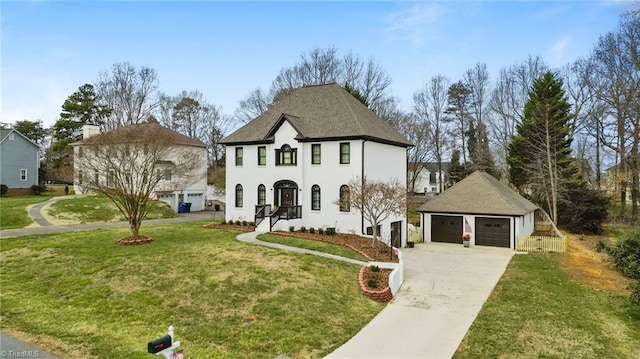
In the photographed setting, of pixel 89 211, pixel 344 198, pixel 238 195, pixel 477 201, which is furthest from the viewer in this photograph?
pixel 89 211

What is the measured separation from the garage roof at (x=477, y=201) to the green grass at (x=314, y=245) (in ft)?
36.2

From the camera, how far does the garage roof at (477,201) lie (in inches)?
1021

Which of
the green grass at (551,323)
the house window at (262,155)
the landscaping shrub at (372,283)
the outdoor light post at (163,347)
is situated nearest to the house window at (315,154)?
the house window at (262,155)

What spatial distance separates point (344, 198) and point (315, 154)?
11.2 feet

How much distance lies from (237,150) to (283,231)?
7.03 metres

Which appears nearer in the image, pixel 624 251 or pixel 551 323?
pixel 551 323

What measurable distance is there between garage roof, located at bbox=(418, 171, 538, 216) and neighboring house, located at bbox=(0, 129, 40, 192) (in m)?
41.1

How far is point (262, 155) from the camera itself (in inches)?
1014

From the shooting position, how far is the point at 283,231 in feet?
76.0

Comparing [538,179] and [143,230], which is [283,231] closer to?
[143,230]

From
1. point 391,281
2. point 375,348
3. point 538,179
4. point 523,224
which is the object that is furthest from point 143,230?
A: point 538,179

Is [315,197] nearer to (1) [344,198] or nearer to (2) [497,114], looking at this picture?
(1) [344,198]

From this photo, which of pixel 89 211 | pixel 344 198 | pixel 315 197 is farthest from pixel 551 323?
pixel 89 211

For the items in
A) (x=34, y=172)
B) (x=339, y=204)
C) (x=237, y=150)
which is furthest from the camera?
(x=34, y=172)
